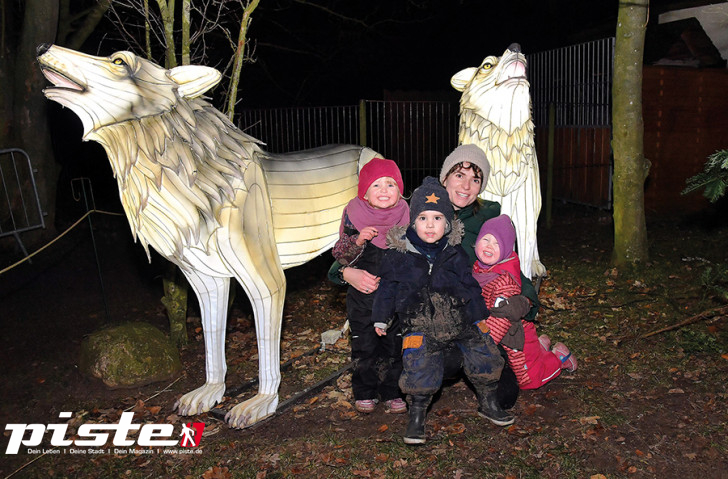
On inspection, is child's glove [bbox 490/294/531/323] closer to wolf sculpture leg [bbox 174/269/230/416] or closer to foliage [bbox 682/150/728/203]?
foliage [bbox 682/150/728/203]

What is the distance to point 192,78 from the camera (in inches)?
140

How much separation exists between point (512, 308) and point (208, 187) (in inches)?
77.7

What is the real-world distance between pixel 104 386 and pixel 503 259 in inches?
133

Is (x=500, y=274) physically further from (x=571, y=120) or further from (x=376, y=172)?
(x=571, y=120)

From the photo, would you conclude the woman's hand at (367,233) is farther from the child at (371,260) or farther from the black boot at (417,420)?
the black boot at (417,420)

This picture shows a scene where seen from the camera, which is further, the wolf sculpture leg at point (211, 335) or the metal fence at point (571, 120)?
the metal fence at point (571, 120)

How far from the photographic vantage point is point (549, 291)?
667 centimetres

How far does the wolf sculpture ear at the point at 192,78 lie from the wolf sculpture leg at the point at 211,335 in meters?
1.15

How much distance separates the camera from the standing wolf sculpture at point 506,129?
442cm

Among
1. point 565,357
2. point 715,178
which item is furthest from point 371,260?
point 715,178

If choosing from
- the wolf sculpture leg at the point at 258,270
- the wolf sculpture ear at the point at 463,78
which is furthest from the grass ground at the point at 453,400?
the wolf sculpture ear at the point at 463,78

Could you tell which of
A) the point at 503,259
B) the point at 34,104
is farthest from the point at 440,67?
the point at 503,259

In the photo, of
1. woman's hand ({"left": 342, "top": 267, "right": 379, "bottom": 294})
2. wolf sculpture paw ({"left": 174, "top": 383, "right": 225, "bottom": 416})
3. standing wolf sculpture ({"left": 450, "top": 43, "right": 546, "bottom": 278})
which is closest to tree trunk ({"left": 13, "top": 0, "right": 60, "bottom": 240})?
wolf sculpture paw ({"left": 174, "top": 383, "right": 225, "bottom": 416})

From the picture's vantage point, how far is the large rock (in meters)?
4.82
